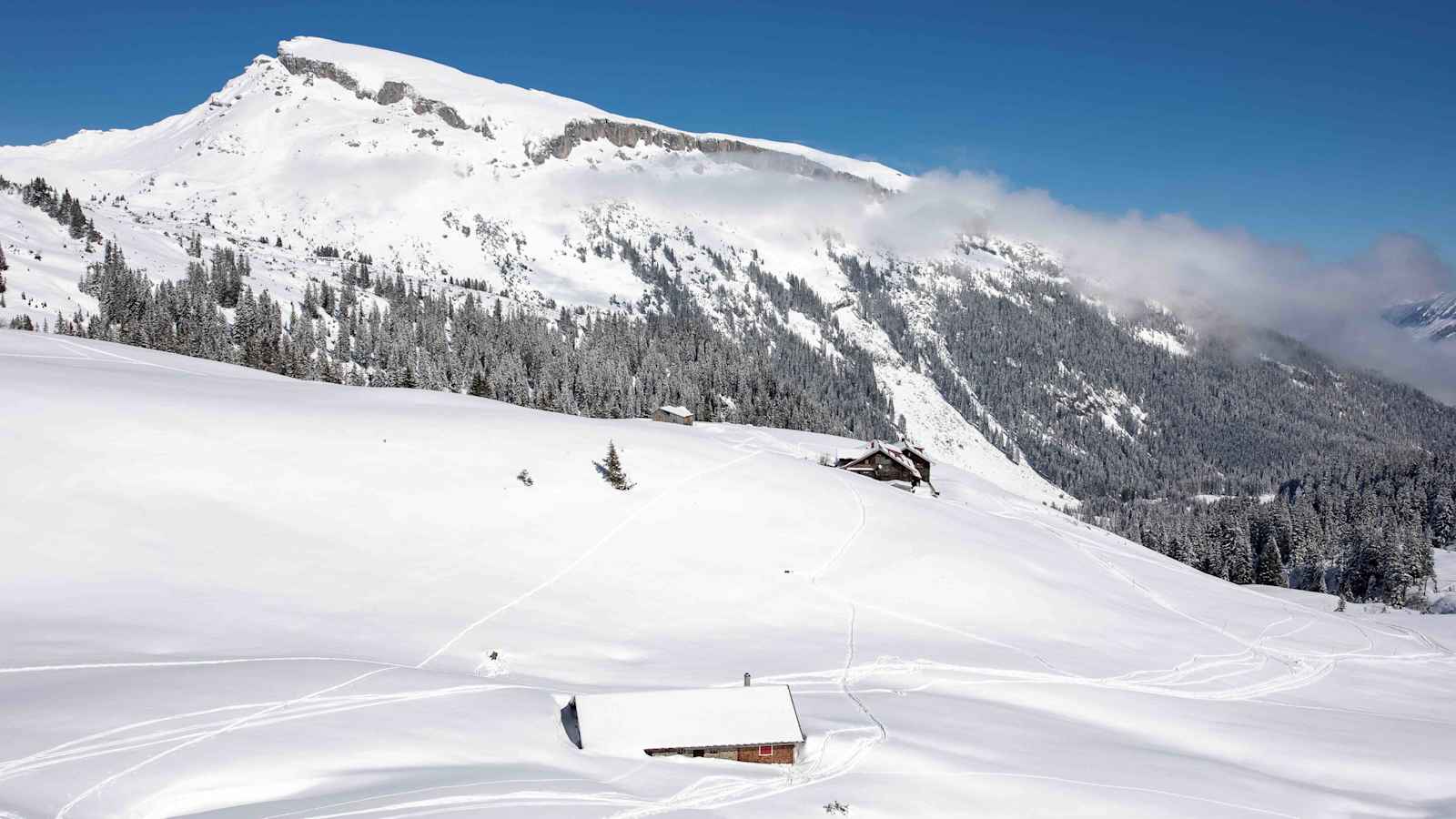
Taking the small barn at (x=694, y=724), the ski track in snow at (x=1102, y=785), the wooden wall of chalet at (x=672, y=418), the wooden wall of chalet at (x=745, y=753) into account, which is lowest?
the ski track in snow at (x=1102, y=785)

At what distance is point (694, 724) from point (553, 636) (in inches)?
477

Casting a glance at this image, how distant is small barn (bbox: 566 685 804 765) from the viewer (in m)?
26.6

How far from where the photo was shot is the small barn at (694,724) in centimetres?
2662

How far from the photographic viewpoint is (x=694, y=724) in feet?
90.5

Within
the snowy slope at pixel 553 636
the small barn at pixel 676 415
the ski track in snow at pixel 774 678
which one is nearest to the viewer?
the ski track in snow at pixel 774 678

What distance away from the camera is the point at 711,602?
44.9 m

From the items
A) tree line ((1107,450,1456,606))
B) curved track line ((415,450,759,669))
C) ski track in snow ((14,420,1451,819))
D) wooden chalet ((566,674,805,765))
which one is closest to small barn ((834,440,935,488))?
curved track line ((415,450,759,669))

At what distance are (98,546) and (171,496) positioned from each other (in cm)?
500

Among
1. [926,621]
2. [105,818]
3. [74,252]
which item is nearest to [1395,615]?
[926,621]

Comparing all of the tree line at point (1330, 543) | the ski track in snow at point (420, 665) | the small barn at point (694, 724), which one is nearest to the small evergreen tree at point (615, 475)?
the ski track in snow at point (420, 665)

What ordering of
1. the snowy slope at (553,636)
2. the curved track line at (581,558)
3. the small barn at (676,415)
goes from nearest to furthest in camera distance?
the snowy slope at (553,636) < the curved track line at (581,558) < the small barn at (676,415)

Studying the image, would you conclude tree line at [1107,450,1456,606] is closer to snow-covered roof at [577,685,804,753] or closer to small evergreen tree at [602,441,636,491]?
small evergreen tree at [602,441,636,491]

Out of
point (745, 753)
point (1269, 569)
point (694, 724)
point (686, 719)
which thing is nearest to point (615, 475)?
point (686, 719)

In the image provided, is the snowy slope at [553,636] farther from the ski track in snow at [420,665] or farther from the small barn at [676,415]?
the small barn at [676,415]
